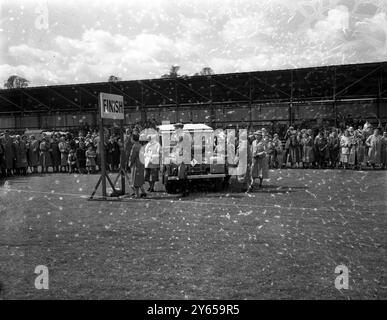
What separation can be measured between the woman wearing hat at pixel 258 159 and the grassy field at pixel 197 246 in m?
2.00

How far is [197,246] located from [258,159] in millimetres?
7888

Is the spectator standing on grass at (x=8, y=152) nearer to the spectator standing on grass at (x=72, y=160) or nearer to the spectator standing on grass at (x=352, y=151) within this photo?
the spectator standing on grass at (x=72, y=160)

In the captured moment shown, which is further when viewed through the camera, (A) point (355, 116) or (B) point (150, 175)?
(A) point (355, 116)

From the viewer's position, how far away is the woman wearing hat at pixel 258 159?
569 inches

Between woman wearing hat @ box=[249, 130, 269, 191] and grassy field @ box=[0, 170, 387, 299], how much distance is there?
6.57 ft

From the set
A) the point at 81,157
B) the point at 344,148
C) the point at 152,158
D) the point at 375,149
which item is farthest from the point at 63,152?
the point at 375,149

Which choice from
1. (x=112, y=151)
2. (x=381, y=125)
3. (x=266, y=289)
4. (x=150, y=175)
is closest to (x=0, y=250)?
(x=266, y=289)

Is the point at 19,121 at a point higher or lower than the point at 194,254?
higher

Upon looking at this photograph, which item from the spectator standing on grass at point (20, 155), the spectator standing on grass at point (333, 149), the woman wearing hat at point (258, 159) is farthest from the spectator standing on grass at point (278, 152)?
the spectator standing on grass at point (20, 155)

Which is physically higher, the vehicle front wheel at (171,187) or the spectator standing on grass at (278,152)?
the spectator standing on grass at (278,152)

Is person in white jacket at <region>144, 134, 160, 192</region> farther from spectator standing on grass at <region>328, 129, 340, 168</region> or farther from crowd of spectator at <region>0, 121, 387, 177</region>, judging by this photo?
spectator standing on grass at <region>328, 129, 340, 168</region>
